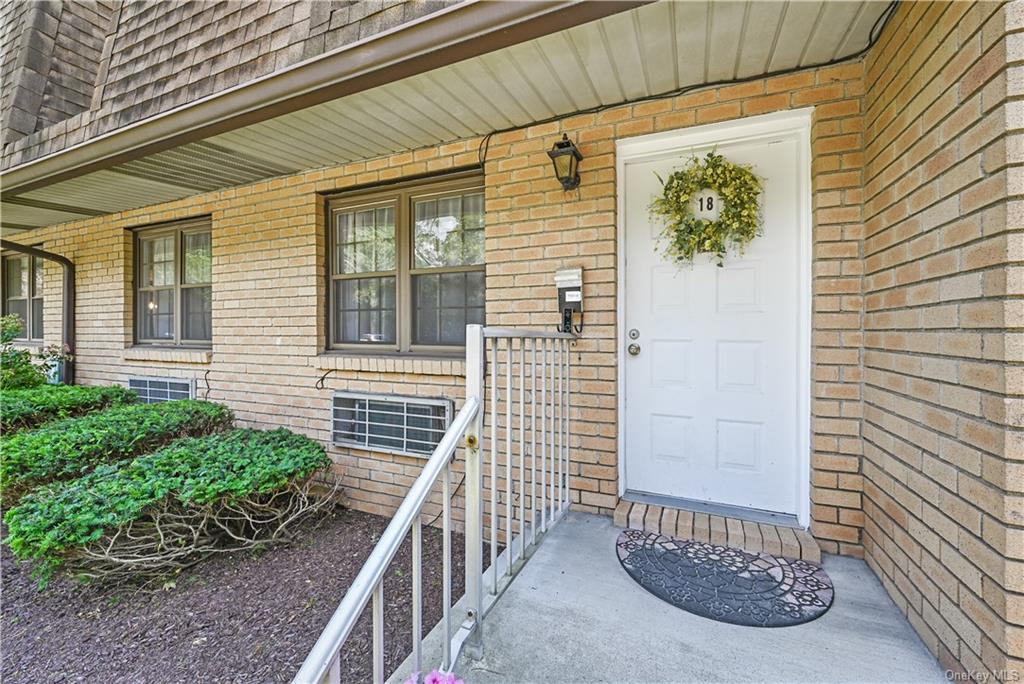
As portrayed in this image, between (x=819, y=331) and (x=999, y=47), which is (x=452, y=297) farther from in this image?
(x=999, y=47)

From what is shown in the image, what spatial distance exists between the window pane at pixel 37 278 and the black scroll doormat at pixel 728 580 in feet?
24.6

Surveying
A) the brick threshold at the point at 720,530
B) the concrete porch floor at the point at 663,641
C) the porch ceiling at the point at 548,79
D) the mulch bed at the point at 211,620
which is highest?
the porch ceiling at the point at 548,79

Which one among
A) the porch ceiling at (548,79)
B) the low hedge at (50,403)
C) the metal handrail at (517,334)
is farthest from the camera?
the low hedge at (50,403)

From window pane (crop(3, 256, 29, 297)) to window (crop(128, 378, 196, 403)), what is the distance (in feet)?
10.0

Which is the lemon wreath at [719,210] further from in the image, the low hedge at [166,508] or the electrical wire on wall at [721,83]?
the low hedge at [166,508]

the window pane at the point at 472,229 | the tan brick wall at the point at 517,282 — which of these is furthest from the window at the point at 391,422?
the window pane at the point at 472,229

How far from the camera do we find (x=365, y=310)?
343 centimetres

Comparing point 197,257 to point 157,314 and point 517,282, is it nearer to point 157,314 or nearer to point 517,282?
point 157,314

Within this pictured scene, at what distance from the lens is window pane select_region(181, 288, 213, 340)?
13.8ft

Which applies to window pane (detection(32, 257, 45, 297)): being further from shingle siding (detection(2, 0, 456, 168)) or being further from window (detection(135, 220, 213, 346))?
shingle siding (detection(2, 0, 456, 168))

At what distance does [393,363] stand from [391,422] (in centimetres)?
44

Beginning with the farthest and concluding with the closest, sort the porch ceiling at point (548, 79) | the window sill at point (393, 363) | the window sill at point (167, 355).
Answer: the window sill at point (167, 355) < the window sill at point (393, 363) < the porch ceiling at point (548, 79)

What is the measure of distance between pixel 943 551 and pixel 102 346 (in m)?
6.67

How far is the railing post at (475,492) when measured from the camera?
1438mm
